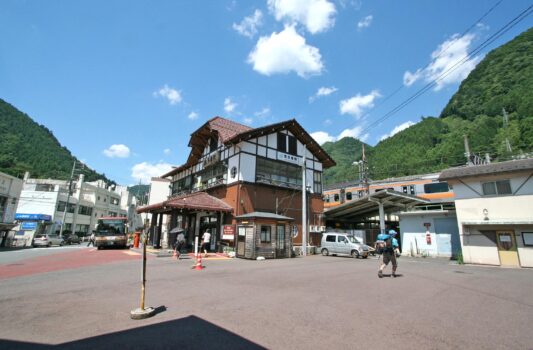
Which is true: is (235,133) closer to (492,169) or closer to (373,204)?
(373,204)

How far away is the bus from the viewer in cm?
2366

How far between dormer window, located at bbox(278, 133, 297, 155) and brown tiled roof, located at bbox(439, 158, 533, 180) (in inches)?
462

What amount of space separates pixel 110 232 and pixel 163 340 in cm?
2345

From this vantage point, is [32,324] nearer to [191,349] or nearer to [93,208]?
[191,349]

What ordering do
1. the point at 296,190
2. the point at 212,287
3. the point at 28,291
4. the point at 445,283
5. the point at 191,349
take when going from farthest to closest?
1. the point at 296,190
2. the point at 445,283
3. the point at 212,287
4. the point at 28,291
5. the point at 191,349

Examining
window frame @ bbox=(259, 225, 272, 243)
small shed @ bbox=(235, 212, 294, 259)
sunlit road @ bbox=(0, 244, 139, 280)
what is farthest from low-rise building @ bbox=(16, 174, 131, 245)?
window frame @ bbox=(259, 225, 272, 243)

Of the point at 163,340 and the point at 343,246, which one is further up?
the point at 343,246

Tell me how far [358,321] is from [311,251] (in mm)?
17838

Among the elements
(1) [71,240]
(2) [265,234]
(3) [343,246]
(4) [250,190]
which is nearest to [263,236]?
A: (2) [265,234]

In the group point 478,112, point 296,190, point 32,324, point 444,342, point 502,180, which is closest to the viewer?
point 444,342

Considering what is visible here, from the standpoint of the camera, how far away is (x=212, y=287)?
26.3 ft

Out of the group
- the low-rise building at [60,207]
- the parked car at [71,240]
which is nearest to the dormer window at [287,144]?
the low-rise building at [60,207]

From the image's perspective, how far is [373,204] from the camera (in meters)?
24.2

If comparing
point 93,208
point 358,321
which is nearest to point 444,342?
point 358,321
